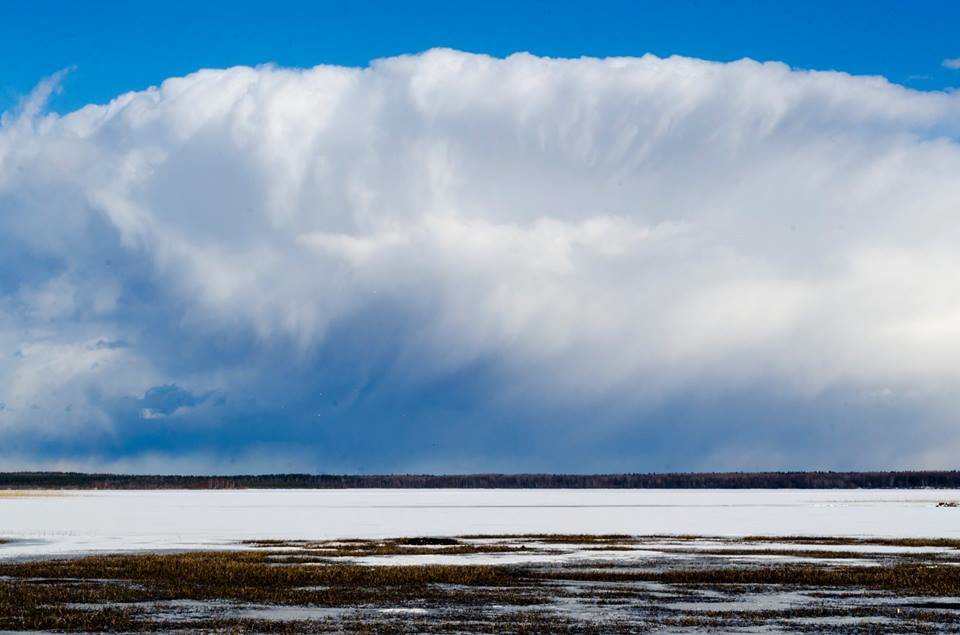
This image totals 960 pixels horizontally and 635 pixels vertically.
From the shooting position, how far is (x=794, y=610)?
3044cm

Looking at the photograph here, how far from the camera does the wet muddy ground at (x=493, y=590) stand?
27812 mm

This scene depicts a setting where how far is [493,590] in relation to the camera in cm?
3553

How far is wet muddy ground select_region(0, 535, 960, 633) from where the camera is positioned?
27812 millimetres

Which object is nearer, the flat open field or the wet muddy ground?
the wet muddy ground

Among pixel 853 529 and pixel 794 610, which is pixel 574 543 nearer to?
pixel 853 529

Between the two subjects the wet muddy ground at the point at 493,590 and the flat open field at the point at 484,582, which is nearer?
the wet muddy ground at the point at 493,590

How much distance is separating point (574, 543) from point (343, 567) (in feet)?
62.9

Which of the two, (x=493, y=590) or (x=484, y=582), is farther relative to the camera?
(x=484, y=582)

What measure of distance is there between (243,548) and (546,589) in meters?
24.2

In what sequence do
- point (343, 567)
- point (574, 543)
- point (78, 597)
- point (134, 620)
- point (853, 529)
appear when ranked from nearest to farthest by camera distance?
point (134, 620)
point (78, 597)
point (343, 567)
point (574, 543)
point (853, 529)

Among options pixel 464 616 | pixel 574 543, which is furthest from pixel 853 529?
pixel 464 616

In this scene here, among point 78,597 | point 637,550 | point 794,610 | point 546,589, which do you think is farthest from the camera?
point 637,550

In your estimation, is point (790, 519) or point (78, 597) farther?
point (790, 519)

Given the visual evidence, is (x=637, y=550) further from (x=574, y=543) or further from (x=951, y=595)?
(x=951, y=595)
